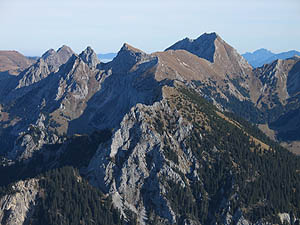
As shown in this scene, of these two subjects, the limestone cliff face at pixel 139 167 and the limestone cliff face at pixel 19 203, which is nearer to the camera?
the limestone cliff face at pixel 19 203

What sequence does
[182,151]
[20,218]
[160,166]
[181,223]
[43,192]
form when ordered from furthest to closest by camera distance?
[182,151] → [160,166] → [181,223] → [43,192] → [20,218]

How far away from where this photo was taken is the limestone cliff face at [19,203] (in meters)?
147

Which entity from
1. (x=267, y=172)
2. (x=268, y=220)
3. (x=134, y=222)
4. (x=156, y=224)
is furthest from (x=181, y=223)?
(x=267, y=172)

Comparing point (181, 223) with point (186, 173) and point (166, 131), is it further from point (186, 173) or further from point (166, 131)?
point (166, 131)

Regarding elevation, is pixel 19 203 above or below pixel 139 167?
below

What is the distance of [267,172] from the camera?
626 ft

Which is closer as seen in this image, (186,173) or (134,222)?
(134,222)

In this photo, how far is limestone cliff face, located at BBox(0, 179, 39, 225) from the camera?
147m

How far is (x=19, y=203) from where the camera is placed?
495 feet

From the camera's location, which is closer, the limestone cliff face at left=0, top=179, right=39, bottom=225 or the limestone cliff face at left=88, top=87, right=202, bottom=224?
the limestone cliff face at left=0, top=179, right=39, bottom=225

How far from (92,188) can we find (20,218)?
1352 inches

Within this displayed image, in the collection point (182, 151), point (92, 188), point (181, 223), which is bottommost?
point (181, 223)

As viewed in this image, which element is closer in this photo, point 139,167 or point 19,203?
point 19,203

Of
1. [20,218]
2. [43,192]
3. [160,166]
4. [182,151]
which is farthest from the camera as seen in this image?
[182,151]
